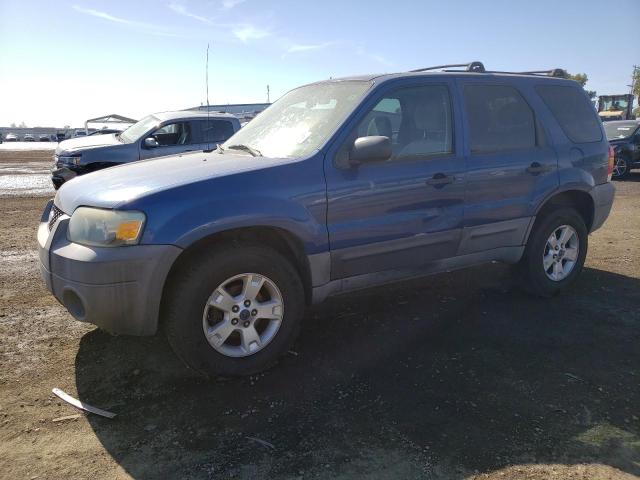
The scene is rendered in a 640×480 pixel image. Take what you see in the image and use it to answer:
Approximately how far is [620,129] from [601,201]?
12.9 m

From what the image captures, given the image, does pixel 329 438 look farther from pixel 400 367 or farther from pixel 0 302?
pixel 0 302

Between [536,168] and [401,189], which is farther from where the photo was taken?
[536,168]

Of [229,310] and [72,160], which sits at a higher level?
[72,160]

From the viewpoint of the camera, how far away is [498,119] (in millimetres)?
4367

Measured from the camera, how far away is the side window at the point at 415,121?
3840mm

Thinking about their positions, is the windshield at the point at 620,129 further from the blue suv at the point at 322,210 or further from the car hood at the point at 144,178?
the car hood at the point at 144,178

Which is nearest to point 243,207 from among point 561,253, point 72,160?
point 561,253

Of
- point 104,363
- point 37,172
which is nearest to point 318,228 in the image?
point 104,363

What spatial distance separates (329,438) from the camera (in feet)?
8.82

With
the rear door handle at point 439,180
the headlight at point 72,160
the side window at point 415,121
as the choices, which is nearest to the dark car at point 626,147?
the side window at point 415,121

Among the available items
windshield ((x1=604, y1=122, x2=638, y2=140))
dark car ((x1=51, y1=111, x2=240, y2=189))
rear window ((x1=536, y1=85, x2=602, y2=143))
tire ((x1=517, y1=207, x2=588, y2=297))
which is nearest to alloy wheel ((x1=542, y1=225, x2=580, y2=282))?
tire ((x1=517, y1=207, x2=588, y2=297))

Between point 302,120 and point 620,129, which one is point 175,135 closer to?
point 302,120

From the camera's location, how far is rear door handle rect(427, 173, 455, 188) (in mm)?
3863

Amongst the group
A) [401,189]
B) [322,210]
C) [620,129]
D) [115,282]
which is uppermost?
[620,129]
